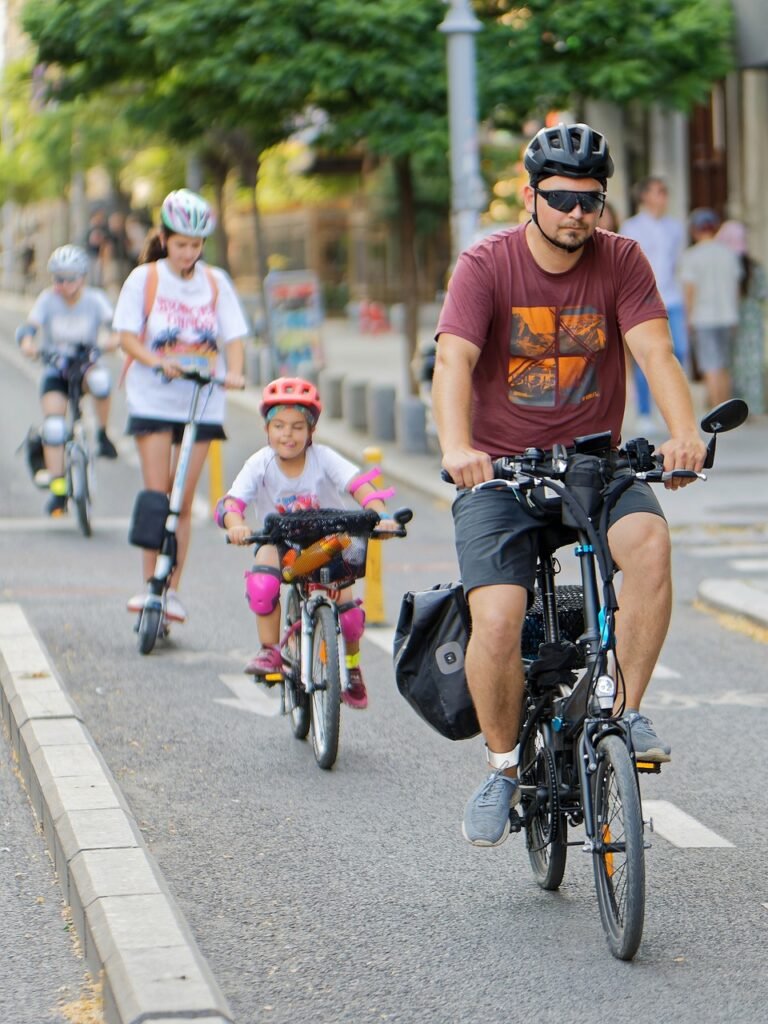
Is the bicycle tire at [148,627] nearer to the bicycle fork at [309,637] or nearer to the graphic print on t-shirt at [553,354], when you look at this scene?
the bicycle fork at [309,637]

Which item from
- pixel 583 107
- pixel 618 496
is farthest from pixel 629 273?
pixel 583 107

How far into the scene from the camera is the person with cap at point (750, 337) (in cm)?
1878

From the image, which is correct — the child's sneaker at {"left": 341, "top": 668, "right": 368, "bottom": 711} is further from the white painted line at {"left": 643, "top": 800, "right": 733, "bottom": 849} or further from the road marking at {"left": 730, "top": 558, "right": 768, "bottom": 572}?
the road marking at {"left": 730, "top": 558, "right": 768, "bottom": 572}

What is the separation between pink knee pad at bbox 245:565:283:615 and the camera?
713cm

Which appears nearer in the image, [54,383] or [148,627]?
[148,627]

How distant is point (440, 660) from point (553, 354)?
32.7 inches

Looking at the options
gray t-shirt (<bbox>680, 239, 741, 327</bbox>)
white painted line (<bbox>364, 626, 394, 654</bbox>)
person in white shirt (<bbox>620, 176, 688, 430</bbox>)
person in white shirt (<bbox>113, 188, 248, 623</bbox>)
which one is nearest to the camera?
person in white shirt (<bbox>113, 188, 248, 623</bbox>)

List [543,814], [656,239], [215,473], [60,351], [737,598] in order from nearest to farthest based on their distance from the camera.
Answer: [543,814], [737,598], [60,351], [215,473], [656,239]

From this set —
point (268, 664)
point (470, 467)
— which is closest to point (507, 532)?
point (470, 467)

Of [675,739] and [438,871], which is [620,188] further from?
[438,871]

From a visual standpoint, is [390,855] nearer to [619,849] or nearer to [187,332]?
[619,849]

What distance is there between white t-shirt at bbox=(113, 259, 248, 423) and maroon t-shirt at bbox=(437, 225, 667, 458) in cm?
395

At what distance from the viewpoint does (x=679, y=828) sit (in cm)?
595

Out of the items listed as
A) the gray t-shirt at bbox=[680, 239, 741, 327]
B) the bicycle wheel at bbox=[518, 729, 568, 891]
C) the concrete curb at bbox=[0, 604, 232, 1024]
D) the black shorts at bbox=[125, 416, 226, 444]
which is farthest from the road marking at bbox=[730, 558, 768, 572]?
the gray t-shirt at bbox=[680, 239, 741, 327]
